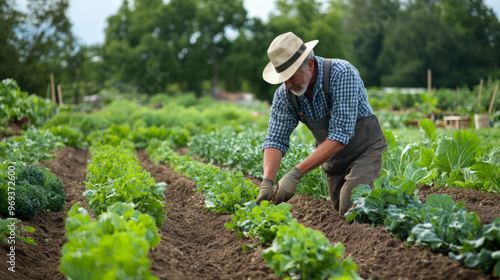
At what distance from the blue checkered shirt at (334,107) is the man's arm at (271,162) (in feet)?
0.18

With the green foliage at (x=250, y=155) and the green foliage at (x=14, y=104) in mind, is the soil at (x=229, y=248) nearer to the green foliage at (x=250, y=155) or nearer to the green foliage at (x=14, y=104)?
the green foliage at (x=250, y=155)

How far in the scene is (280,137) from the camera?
4.40 meters

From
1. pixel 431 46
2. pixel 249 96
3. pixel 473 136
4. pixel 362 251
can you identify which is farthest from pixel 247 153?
pixel 249 96

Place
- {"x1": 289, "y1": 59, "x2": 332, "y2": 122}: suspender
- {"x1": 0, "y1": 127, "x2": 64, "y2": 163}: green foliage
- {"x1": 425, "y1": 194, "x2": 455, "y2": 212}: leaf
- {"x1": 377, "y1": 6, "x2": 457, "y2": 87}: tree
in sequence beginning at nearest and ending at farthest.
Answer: {"x1": 425, "y1": 194, "x2": 455, "y2": 212}: leaf, {"x1": 289, "y1": 59, "x2": 332, "y2": 122}: suspender, {"x1": 0, "y1": 127, "x2": 64, "y2": 163}: green foliage, {"x1": 377, "y1": 6, "x2": 457, "y2": 87}: tree

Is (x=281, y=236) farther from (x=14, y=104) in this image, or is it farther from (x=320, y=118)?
(x=14, y=104)

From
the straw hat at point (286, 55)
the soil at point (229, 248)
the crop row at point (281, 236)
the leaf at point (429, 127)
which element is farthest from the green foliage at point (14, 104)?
the leaf at point (429, 127)

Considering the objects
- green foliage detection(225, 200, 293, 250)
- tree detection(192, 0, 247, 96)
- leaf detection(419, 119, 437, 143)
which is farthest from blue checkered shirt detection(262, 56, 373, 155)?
tree detection(192, 0, 247, 96)

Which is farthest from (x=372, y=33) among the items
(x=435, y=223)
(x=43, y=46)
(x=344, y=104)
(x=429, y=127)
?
(x=435, y=223)

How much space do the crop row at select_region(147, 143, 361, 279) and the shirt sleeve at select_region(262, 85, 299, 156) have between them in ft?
2.02

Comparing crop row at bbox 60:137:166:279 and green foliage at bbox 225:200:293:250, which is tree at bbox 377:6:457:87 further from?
crop row at bbox 60:137:166:279

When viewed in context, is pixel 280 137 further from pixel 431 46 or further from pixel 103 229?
pixel 431 46

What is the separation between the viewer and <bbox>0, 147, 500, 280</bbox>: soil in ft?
10.0

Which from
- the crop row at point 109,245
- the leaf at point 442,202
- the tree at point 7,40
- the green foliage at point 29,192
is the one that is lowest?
the green foliage at point 29,192

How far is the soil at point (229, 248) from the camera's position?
120 inches
